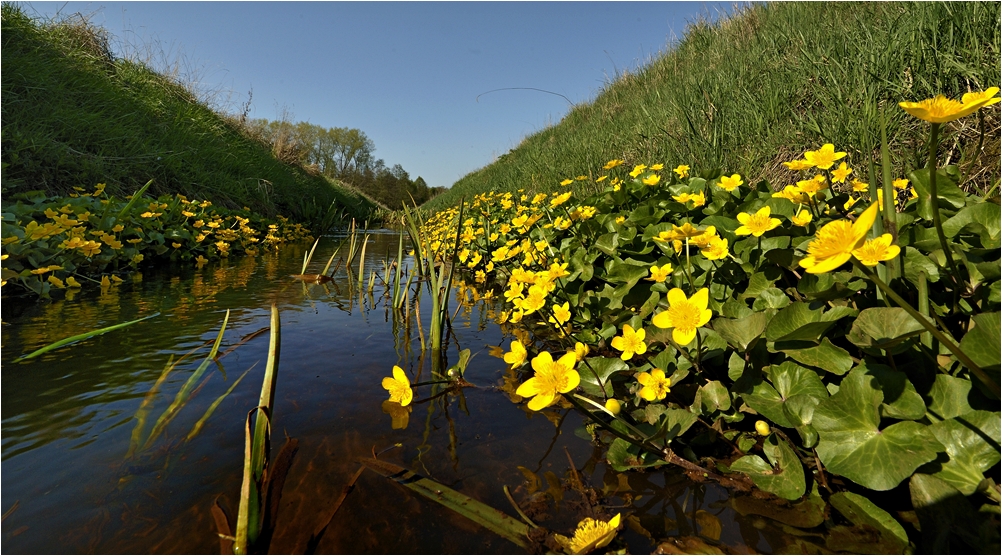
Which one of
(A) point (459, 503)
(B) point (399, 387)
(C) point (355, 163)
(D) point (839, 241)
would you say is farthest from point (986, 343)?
(C) point (355, 163)

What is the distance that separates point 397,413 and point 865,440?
4.31 feet

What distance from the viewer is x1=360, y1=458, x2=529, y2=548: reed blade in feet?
3.40

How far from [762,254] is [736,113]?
2312 millimetres

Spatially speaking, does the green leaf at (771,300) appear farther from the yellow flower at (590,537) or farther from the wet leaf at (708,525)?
the yellow flower at (590,537)

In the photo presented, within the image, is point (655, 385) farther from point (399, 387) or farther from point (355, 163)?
point (355, 163)

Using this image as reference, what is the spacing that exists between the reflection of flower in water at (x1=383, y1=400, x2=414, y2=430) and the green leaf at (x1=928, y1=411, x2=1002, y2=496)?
1374 mm

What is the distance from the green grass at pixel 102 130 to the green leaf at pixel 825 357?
5932 mm

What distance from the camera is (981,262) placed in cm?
107

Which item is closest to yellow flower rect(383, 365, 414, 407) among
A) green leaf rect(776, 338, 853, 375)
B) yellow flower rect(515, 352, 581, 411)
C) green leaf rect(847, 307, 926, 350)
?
yellow flower rect(515, 352, 581, 411)

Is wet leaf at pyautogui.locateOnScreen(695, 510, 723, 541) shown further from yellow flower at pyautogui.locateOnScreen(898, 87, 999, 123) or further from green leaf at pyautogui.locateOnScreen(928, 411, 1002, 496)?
yellow flower at pyautogui.locateOnScreen(898, 87, 999, 123)

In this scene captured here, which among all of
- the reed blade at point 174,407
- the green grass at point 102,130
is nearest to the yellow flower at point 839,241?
the reed blade at point 174,407

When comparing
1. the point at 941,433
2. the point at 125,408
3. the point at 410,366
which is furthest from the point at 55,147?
the point at 941,433

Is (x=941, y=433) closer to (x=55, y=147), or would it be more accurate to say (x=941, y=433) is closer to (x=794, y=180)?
(x=794, y=180)

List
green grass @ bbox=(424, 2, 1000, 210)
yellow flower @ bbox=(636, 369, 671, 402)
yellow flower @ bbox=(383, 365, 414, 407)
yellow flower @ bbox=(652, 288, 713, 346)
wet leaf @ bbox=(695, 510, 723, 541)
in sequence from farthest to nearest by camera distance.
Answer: green grass @ bbox=(424, 2, 1000, 210) → yellow flower @ bbox=(383, 365, 414, 407) → yellow flower @ bbox=(636, 369, 671, 402) → yellow flower @ bbox=(652, 288, 713, 346) → wet leaf @ bbox=(695, 510, 723, 541)
